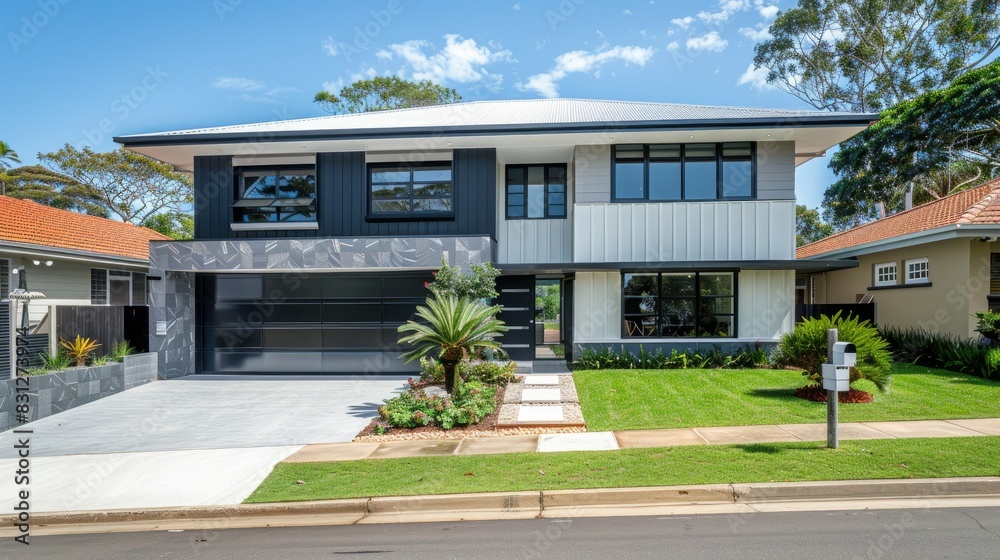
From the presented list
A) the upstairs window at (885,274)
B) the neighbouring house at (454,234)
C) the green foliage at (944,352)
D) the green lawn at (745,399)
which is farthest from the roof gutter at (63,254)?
the upstairs window at (885,274)

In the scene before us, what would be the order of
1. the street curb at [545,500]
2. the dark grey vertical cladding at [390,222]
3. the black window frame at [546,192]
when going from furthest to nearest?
the black window frame at [546,192] → the dark grey vertical cladding at [390,222] → the street curb at [545,500]

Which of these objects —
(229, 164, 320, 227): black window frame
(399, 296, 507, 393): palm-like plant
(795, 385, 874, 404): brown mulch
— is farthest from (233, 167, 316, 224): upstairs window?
(795, 385, 874, 404): brown mulch

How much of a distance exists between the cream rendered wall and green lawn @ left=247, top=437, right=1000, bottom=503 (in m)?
8.06

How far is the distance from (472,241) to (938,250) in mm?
12344

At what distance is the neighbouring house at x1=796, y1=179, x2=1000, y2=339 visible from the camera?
1359 centimetres

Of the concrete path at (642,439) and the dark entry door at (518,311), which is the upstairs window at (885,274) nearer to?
the concrete path at (642,439)

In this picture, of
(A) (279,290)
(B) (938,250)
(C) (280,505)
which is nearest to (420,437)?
(C) (280,505)

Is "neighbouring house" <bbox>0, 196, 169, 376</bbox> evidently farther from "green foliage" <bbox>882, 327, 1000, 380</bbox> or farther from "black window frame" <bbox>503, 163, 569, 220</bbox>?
"green foliage" <bbox>882, 327, 1000, 380</bbox>

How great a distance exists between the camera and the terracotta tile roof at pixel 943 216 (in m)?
13.7

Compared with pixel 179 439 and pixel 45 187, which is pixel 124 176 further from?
pixel 179 439

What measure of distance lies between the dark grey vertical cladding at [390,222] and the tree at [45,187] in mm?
28722

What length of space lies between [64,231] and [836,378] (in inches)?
831

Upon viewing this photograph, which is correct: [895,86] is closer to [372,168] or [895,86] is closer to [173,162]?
[372,168]

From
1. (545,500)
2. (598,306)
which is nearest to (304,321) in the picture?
(598,306)
